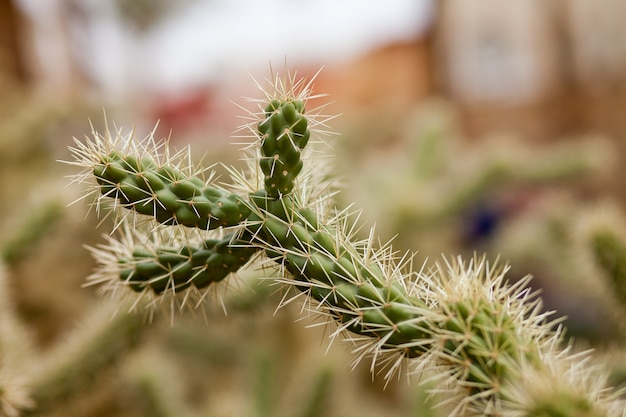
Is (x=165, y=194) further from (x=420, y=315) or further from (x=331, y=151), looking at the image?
(x=331, y=151)

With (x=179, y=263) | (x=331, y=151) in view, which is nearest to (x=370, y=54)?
(x=331, y=151)

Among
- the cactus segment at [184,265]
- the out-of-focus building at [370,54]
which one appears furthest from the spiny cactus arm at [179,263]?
the out-of-focus building at [370,54]

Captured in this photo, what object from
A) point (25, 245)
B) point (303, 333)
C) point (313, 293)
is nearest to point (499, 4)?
point (303, 333)

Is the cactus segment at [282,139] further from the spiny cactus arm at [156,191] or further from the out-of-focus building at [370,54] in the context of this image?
the out-of-focus building at [370,54]

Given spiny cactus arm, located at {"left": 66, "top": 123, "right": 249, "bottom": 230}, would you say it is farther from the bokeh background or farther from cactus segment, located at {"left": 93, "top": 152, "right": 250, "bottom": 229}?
the bokeh background

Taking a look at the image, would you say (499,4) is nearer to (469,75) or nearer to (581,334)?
(469,75)

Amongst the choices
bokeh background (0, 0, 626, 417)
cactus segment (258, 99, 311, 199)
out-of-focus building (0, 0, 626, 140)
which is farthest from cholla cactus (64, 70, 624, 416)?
out-of-focus building (0, 0, 626, 140)

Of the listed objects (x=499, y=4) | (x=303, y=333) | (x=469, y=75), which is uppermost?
(x=499, y=4)
